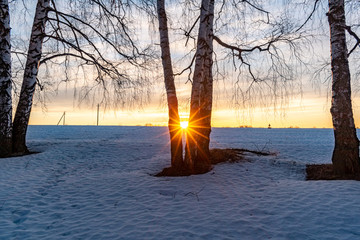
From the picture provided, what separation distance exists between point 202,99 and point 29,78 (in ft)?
24.0

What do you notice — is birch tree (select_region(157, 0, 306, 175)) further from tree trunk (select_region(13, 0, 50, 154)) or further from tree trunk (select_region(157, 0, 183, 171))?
tree trunk (select_region(13, 0, 50, 154))

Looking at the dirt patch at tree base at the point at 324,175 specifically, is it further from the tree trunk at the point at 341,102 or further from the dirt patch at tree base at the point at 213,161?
the dirt patch at tree base at the point at 213,161

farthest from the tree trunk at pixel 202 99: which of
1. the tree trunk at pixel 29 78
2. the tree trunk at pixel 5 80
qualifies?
the tree trunk at pixel 5 80

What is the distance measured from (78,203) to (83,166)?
377 centimetres

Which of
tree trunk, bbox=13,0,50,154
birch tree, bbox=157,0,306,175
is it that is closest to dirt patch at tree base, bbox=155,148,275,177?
birch tree, bbox=157,0,306,175

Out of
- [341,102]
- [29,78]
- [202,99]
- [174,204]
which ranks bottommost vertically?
[174,204]

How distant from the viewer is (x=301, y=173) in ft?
24.3

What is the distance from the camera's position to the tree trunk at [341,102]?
6.15m

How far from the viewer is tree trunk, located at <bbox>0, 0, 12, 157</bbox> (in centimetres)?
909

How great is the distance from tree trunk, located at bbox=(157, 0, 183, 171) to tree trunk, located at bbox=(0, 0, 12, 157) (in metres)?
6.35

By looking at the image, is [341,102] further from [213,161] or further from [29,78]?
[29,78]

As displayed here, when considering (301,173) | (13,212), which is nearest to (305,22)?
(301,173)

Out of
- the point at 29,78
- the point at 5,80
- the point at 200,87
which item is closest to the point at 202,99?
the point at 200,87

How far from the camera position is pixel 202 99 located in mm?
Answer: 7293
